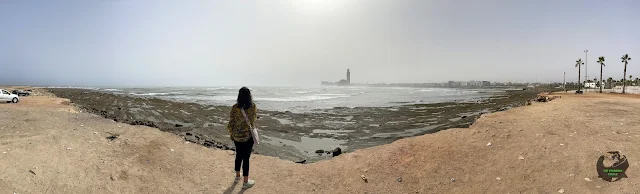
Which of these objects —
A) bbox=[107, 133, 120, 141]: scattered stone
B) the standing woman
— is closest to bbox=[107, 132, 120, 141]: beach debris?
bbox=[107, 133, 120, 141]: scattered stone

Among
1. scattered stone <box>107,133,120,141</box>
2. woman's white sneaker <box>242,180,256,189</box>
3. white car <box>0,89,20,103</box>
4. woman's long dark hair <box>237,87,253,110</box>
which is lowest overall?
woman's white sneaker <box>242,180,256,189</box>

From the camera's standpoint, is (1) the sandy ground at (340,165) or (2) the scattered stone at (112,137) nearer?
(1) the sandy ground at (340,165)

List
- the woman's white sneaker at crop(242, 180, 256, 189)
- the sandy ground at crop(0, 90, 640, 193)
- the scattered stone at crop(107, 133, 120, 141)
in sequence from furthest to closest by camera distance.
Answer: the scattered stone at crop(107, 133, 120, 141), the woman's white sneaker at crop(242, 180, 256, 189), the sandy ground at crop(0, 90, 640, 193)

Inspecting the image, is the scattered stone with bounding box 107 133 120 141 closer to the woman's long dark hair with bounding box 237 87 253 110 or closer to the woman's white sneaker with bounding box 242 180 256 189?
the woman's white sneaker with bounding box 242 180 256 189

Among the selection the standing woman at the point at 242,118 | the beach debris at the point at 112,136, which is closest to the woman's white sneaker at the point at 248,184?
the standing woman at the point at 242,118

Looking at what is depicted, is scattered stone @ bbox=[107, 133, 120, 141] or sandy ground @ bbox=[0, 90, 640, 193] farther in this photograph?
scattered stone @ bbox=[107, 133, 120, 141]

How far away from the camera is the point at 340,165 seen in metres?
8.85

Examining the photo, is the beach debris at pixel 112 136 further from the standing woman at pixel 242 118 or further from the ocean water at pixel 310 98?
the ocean water at pixel 310 98

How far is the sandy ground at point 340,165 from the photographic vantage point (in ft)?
20.2

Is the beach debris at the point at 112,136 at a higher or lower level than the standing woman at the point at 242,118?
lower

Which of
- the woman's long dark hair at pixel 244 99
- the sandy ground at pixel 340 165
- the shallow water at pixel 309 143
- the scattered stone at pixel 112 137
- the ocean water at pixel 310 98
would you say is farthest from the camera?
the ocean water at pixel 310 98

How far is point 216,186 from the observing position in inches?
271

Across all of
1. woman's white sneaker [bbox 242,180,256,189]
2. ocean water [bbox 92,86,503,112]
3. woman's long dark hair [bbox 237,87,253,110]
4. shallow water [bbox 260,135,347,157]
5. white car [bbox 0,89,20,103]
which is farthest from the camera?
ocean water [bbox 92,86,503,112]

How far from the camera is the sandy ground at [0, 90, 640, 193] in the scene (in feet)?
20.2
